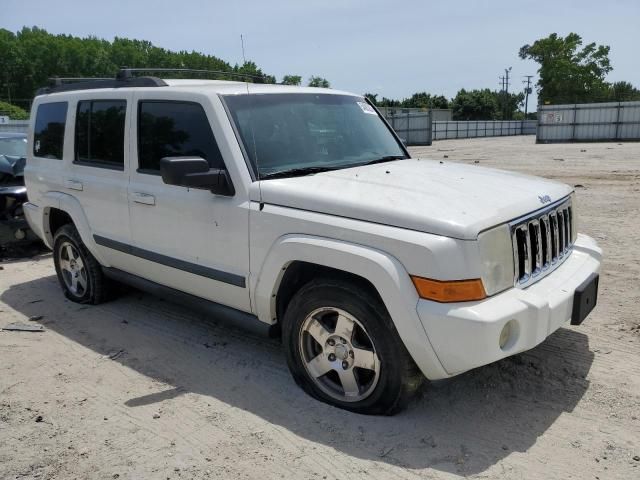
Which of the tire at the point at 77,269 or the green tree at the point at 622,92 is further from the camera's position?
the green tree at the point at 622,92

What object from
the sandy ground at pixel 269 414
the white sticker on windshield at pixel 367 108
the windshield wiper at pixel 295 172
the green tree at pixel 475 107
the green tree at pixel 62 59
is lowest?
the sandy ground at pixel 269 414

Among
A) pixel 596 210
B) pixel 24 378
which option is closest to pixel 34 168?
pixel 24 378

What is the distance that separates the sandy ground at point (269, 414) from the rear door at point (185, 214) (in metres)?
0.60

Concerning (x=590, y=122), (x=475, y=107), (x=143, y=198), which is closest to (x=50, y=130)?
(x=143, y=198)

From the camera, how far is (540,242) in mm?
3330

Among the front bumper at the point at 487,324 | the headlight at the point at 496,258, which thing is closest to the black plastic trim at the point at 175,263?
the front bumper at the point at 487,324

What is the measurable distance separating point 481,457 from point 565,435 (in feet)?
1.74

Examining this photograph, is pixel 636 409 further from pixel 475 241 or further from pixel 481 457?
pixel 475 241

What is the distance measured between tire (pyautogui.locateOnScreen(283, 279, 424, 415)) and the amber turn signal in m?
0.33

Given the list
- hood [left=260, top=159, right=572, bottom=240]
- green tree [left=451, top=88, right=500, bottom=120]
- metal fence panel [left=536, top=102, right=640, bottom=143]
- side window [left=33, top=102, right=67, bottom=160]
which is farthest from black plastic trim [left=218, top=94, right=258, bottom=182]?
green tree [left=451, top=88, right=500, bottom=120]

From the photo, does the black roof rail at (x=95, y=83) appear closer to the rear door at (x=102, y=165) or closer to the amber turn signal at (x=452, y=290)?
the rear door at (x=102, y=165)

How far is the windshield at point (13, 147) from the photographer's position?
824cm

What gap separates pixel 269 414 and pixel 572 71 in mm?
80488

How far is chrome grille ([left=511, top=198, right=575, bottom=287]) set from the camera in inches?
124
